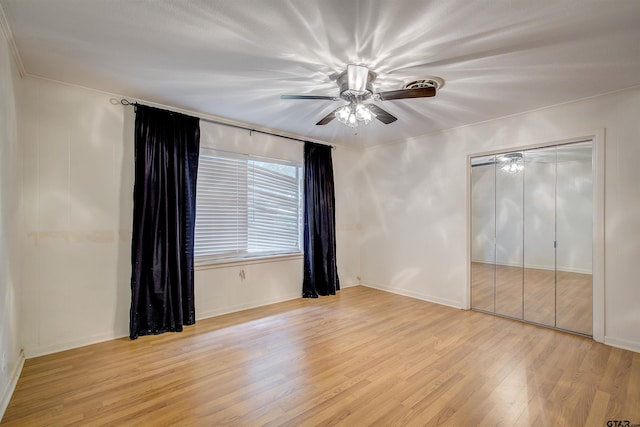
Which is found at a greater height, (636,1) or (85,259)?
(636,1)

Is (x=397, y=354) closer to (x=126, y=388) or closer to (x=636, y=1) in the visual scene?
(x=126, y=388)

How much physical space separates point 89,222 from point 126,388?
1715 mm

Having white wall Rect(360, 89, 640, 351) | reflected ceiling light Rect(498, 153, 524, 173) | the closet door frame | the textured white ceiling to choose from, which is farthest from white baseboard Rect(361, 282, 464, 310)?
the textured white ceiling

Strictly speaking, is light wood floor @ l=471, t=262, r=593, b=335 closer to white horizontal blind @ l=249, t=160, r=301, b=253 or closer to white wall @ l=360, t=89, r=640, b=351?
white wall @ l=360, t=89, r=640, b=351

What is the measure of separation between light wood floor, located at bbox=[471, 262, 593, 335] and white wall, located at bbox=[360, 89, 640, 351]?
0.20 metres

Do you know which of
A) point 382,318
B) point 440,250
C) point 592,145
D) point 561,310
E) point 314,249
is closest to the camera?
point 592,145

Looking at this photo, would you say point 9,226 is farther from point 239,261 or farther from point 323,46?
point 323,46

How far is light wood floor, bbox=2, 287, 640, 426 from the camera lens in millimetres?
1934

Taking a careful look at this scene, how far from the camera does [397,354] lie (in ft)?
9.12

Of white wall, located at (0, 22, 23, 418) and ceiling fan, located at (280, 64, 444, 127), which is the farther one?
ceiling fan, located at (280, 64, 444, 127)

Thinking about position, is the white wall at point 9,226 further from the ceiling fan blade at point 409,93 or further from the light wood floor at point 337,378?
the ceiling fan blade at point 409,93

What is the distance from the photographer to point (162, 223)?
10.8 feet

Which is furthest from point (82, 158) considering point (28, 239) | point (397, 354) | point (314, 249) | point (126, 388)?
point (397, 354)

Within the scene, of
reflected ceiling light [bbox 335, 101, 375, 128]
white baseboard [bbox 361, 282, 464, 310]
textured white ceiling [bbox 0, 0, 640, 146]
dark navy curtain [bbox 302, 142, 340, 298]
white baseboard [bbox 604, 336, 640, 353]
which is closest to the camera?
textured white ceiling [bbox 0, 0, 640, 146]
